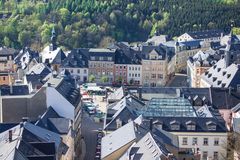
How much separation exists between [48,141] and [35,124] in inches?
196

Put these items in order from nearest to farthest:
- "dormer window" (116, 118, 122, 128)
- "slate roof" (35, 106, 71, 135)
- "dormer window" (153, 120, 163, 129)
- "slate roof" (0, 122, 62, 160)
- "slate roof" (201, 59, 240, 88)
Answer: "slate roof" (0, 122, 62, 160) → "slate roof" (35, 106, 71, 135) → "dormer window" (116, 118, 122, 128) → "dormer window" (153, 120, 163, 129) → "slate roof" (201, 59, 240, 88)

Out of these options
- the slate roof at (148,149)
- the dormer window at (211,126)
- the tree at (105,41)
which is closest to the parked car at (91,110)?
the dormer window at (211,126)

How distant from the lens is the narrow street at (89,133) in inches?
2507

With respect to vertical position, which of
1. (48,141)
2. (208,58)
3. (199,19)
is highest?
(199,19)

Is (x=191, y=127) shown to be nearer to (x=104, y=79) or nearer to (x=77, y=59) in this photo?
(x=104, y=79)

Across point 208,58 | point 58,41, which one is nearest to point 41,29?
point 58,41

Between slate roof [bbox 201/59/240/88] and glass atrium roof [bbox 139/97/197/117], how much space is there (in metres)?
16.5

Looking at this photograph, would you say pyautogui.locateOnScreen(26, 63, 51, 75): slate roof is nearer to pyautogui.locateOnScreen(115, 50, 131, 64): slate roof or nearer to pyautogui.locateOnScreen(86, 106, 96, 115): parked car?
pyautogui.locateOnScreen(86, 106, 96, 115): parked car

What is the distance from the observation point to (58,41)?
5256 inches

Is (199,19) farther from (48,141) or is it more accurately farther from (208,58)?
(48,141)

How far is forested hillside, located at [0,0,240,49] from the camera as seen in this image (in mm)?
136750

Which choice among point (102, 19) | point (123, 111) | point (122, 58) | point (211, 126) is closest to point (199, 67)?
point (122, 58)

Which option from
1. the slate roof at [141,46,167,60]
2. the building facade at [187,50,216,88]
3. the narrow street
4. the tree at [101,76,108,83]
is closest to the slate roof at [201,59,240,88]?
the building facade at [187,50,216,88]

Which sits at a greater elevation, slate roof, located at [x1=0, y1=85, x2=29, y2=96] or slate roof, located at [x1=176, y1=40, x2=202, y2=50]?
slate roof, located at [x1=176, y1=40, x2=202, y2=50]
